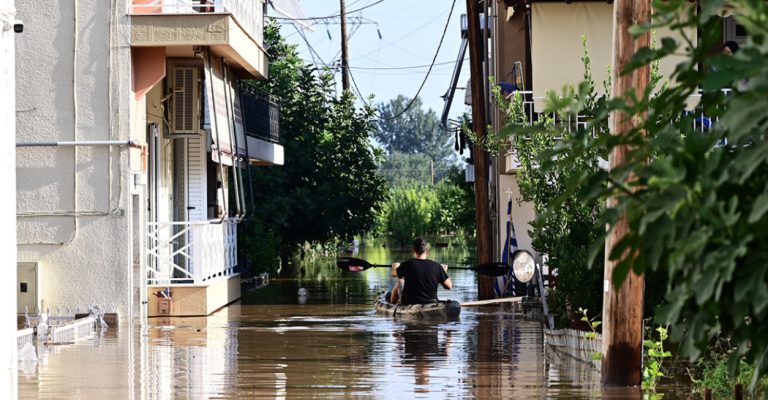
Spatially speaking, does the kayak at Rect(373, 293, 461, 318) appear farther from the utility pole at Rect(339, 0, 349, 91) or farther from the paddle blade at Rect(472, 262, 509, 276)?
the utility pole at Rect(339, 0, 349, 91)

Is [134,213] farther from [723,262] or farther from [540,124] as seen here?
[723,262]

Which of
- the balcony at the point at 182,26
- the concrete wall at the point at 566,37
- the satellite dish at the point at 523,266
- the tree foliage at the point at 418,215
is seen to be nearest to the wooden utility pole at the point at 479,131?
the concrete wall at the point at 566,37

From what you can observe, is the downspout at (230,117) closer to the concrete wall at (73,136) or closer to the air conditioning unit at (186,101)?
the air conditioning unit at (186,101)

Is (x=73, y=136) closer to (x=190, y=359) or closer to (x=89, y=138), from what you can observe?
(x=89, y=138)

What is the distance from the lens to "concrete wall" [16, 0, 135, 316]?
20391mm

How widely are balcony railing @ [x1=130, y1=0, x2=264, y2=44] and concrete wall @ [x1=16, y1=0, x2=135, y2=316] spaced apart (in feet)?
2.90

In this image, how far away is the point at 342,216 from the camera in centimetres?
4006

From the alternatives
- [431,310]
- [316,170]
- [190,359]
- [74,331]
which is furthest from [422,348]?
[316,170]

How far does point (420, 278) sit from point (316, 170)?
1909cm

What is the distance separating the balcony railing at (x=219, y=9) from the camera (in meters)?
21.1

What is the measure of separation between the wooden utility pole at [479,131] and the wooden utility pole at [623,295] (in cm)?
1469

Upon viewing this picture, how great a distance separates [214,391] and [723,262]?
29.2 ft

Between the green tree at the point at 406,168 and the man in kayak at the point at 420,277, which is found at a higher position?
the green tree at the point at 406,168

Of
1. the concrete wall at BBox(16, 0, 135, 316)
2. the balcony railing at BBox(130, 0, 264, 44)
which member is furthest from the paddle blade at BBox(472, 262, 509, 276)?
the balcony railing at BBox(130, 0, 264, 44)
